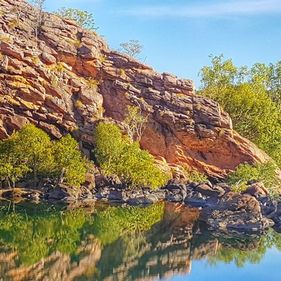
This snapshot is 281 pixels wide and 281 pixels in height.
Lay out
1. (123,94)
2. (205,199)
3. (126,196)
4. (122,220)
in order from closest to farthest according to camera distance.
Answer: (122,220)
(126,196)
(205,199)
(123,94)

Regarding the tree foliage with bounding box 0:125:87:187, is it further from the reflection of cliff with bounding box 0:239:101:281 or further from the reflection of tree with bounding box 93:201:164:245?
the reflection of cliff with bounding box 0:239:101:281

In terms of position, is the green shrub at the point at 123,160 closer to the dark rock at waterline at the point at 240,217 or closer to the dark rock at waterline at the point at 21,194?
the dark rock at waterline at the point at 21,194

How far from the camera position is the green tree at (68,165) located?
73.7 metres

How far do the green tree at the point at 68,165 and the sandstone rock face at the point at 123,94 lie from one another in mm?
11805

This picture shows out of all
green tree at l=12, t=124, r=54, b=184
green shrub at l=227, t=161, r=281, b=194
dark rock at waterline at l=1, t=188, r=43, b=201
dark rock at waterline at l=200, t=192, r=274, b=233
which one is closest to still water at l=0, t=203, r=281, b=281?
dark rock at waterline at l=200, t=192, r=274, b=233

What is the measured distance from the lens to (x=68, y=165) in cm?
7469

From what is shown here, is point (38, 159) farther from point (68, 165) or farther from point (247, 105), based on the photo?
point (247, 105)

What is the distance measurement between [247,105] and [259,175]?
23.4m

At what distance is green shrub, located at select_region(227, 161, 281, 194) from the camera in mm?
85125

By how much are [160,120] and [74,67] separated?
62.8 ft

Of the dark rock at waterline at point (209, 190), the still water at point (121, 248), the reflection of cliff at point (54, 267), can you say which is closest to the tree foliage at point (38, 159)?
the still water at point (121, 248)

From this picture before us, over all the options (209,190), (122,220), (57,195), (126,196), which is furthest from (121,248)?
(209,190)

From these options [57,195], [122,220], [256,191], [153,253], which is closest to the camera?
[153,253]

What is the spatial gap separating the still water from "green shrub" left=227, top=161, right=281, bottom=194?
22878mm
